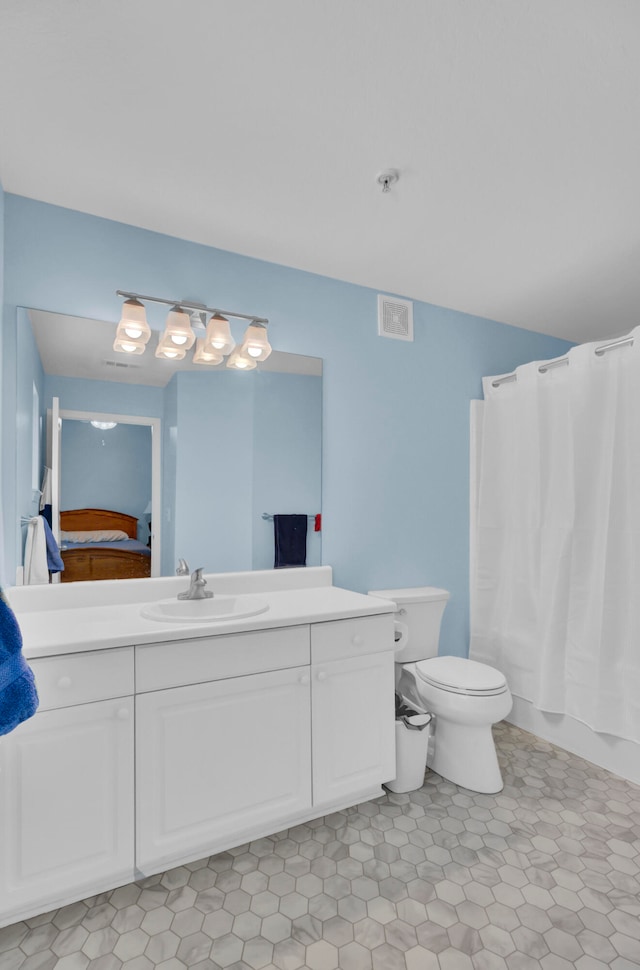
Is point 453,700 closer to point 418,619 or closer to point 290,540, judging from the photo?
point 418,619

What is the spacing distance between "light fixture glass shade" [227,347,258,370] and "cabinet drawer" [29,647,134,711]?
1.31 meters

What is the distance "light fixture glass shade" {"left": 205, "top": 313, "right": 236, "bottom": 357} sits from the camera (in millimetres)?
2203

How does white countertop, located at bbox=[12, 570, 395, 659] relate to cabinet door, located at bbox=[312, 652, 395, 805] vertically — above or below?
above

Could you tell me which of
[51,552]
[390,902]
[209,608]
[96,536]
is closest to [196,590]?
[209,608]

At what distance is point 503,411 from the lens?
9.51 ft

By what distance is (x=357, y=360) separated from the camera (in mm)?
2631

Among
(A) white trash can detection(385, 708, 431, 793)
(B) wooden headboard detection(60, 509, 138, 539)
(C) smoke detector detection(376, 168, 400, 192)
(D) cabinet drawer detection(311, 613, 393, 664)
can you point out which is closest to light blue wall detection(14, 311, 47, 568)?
(B) wooden headboard detection(60, 509, 138, 539)

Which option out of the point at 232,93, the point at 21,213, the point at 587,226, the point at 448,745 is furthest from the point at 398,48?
the point at 448,745

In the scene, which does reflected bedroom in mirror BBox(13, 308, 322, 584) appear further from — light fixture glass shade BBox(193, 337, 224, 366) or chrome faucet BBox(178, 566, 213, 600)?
chrome faucet BBox(178, 566, 213, 600)

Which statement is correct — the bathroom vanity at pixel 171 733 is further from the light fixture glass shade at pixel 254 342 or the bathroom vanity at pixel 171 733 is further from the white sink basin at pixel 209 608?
the light fixture glass shade at pixel 254 342

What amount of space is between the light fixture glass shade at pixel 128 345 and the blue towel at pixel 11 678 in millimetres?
1224

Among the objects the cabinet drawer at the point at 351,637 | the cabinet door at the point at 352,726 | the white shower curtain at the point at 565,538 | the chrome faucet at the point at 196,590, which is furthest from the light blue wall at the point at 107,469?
the white shower curtain at the point at 565,538

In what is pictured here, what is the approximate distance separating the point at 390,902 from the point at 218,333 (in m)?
2.14

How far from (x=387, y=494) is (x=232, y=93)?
1.84 meters
